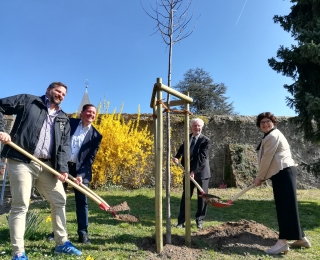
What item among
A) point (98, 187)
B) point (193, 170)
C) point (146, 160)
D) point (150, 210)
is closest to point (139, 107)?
point (146, 160)

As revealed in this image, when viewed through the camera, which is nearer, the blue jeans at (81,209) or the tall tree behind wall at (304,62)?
the blue jeans at (81,209)

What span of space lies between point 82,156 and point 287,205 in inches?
104

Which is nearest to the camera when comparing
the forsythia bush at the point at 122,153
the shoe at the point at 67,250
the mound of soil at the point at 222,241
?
the shoe at the point at 67,250

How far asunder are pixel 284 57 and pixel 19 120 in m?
5.96

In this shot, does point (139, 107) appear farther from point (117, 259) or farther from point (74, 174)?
point (117, 259)

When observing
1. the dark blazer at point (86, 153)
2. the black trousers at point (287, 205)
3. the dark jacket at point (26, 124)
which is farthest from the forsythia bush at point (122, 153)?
the black trousers at point (287, 205)

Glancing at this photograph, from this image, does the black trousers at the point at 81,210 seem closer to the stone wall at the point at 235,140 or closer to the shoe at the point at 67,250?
the shoe at the point at 67,250

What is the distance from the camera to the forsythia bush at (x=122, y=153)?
870 centimetres

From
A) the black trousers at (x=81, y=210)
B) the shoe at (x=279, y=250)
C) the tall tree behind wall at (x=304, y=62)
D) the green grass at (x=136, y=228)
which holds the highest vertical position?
the tall tree behind wall at (x=304, y=62)

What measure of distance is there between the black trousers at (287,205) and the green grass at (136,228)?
0.27m

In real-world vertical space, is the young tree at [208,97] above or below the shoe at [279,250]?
above

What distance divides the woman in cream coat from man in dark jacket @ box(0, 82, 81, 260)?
8.04 ft

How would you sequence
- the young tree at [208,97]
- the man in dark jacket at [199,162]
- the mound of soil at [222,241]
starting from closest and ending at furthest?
1. the mound of soil at [222,241]
2. the man in dark jacket at [199,162]
3. the young tree at [208,97]

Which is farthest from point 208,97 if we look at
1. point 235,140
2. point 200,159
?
point 200,159
